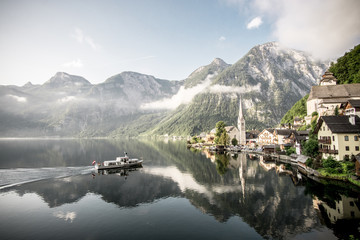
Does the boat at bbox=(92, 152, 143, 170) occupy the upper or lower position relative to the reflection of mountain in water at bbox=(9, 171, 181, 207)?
upper

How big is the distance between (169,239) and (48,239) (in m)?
16.6

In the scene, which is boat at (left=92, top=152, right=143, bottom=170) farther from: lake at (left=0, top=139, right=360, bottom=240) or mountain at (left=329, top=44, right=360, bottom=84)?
mountain at (left=329, top=44, right=360, bottom=84)

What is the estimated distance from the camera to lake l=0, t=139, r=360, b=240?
98.8 ft

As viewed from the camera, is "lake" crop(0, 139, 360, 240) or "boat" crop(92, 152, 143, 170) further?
"boat" crop(92, 152, 143, 170)

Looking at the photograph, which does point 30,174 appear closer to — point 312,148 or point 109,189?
point 109,189

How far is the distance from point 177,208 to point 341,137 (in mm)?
49352

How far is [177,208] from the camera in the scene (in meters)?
40.2

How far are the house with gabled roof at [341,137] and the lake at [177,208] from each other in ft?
40.0

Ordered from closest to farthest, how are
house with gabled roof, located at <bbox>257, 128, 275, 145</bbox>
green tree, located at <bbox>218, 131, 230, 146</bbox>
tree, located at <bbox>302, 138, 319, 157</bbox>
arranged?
tree, located at <bbox>302, 138, 319, 157</bbox> → house with gabled roof, located at <bbox>257, 128, 275, 145</bbox> → green tree, located at <bbox>218, 131, 230, 146</bbox>

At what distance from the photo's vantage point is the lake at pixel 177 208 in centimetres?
3012

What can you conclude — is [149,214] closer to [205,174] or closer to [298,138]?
[205,174]

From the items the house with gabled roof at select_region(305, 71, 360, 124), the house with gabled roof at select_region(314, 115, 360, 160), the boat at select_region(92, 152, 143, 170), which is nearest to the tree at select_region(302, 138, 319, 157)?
the house with gabled roof at select_region(314, 115, 360, 160)

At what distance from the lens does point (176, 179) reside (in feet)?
210

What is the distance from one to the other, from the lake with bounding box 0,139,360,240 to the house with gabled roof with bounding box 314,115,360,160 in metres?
12.2
